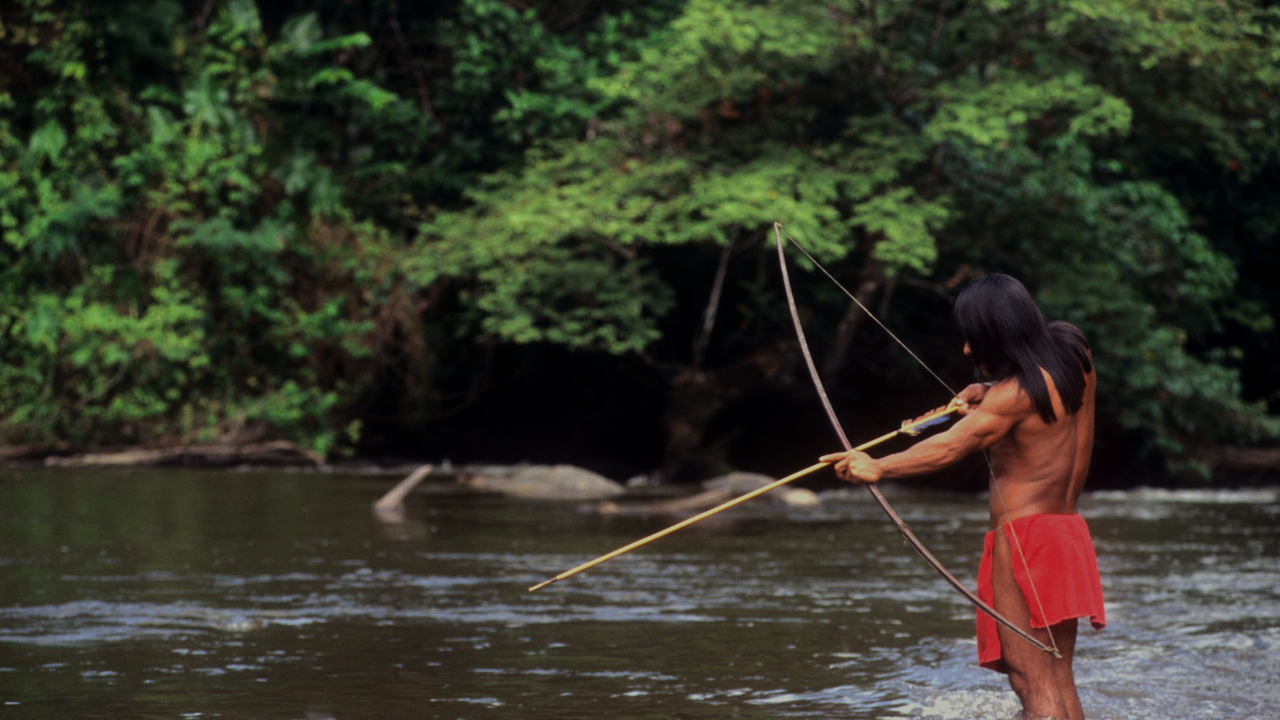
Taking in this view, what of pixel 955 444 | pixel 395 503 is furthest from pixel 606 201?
pixel 955 444

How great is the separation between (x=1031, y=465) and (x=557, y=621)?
348cm

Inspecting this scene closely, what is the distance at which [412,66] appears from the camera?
21.9 m

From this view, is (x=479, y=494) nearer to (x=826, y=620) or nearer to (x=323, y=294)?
(x=323, y=294)

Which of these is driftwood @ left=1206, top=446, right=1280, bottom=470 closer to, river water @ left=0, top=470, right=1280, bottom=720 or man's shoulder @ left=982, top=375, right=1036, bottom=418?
river water @ left=0, top=470, right=1280, bottom=720

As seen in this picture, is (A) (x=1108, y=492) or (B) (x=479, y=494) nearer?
(B) (x=479, y=494)

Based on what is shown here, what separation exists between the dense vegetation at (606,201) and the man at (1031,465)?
11.8 meters

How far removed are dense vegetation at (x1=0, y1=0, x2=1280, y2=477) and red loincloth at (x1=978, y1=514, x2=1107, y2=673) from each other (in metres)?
11.9

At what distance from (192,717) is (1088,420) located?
10.6 ft

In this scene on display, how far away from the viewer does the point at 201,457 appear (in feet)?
62.4

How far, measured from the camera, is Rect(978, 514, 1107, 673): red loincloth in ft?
14.6

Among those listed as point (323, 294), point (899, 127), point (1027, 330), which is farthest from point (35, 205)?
point (1027, 330)

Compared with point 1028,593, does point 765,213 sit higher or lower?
higher

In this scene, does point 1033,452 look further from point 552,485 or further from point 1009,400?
point 552,485

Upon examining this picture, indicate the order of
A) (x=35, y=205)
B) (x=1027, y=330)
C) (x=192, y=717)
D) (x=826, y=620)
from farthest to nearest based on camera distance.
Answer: (x=35, y=205) < (x=826, y=620) < (x=192, y=717) < (x=1027, y=330)
